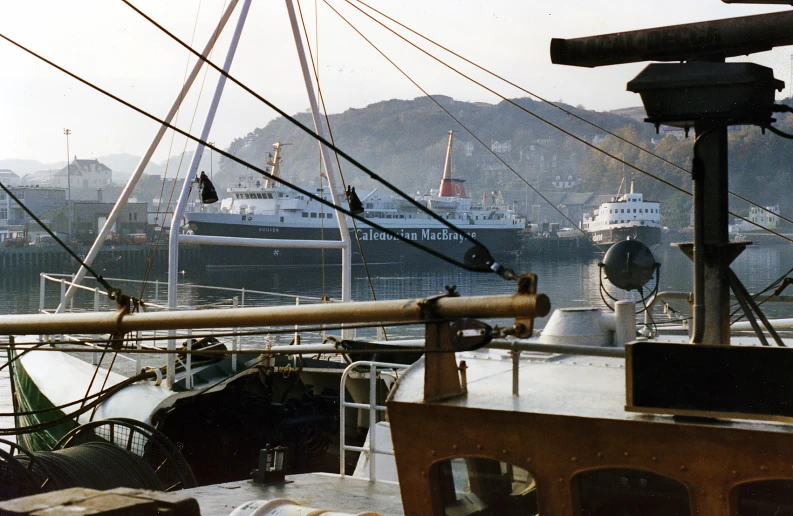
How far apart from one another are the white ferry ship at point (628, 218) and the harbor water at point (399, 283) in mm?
3606

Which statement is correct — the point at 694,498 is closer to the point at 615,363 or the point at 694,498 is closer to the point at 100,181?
the point at 615,363

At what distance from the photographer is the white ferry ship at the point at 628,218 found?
8225 cm

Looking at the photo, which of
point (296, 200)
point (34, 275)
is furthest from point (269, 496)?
point (296, 200)

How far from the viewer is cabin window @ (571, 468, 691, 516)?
179 inches

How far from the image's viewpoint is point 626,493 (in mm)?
4641

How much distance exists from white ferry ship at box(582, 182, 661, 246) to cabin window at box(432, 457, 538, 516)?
77.2 metres

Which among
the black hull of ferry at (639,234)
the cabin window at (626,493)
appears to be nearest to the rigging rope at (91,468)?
the cabin window at (626,493)

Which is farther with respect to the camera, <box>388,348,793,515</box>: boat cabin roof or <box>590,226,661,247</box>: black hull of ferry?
<box>590,226,661,247</box>: black hull of ferry

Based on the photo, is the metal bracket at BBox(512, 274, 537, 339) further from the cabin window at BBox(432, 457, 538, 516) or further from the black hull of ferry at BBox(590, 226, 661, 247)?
the black hull of ferry at BBox(590, 226, 661, 247)

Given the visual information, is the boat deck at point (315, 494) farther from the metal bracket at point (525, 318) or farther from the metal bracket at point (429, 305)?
the metal bracket at point (525, 318)

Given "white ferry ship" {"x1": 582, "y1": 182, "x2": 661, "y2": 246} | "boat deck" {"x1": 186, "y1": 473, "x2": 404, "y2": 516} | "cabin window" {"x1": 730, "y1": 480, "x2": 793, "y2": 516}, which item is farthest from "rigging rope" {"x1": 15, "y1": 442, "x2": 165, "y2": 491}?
"white ferry ship" {"x1": 582, "y1": 182, "x2": 661, "y2": 246}

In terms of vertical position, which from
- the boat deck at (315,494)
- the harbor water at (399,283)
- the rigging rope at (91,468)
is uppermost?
the rigging rope at (91,468)

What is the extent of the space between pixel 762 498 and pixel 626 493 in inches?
25.8

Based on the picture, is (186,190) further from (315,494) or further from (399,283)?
(399,283)
